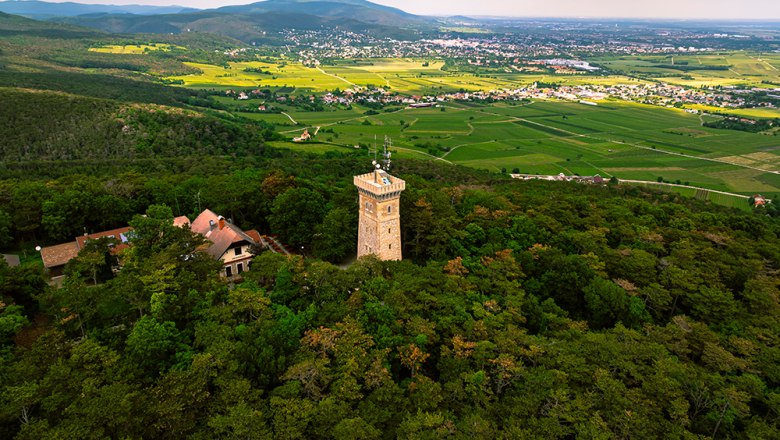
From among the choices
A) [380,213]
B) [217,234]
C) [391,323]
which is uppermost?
[380,213]

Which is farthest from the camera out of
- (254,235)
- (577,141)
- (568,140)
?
(568,140)

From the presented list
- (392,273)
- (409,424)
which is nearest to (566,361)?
(409,424)

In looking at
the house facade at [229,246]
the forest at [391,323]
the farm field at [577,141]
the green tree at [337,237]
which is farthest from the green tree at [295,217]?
the farm field at [577,141]

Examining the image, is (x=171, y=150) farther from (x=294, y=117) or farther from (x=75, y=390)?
(x=75, y=390)

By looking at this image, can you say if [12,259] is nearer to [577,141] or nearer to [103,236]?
[103,236]

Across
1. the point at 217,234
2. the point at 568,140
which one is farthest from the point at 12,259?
the point at 568,140

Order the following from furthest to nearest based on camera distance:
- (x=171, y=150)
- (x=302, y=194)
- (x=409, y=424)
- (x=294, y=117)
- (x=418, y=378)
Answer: (x=294, y=117) → (x=171, y=150) → (x=302, y=194) → (x=418, y=378) → (x=409, y=424)

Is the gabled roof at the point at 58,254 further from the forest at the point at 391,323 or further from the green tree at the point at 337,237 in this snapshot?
the green tree at the point at 337,237

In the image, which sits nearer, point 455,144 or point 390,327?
point 390,327
